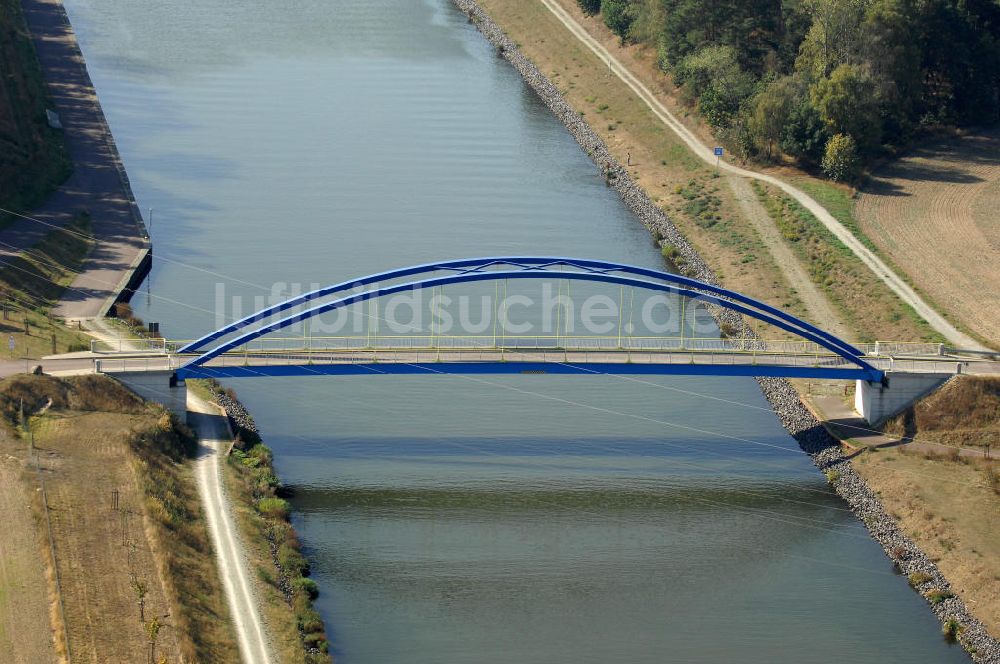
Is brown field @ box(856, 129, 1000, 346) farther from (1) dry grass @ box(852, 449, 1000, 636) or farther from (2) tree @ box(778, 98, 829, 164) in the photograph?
(1) dry grass @ box(852, 449, 1000, 636)

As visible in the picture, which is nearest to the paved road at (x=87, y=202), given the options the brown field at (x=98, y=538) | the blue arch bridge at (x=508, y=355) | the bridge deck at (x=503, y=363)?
the blue arch bridge at (x=508, y=355)

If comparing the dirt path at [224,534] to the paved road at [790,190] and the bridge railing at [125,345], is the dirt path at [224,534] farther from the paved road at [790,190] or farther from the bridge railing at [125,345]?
the paved road at [790,190]

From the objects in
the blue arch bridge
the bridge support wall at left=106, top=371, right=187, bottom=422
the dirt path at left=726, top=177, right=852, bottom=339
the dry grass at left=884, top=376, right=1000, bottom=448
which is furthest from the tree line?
the bridge support wall at left=106, top=371, right=187, bottom=422

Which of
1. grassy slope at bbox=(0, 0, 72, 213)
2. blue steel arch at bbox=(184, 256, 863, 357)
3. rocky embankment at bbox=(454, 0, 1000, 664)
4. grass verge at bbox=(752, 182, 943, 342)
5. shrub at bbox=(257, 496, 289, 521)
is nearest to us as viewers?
rocky embankment at bbox=(454, 0, 1000, 664)

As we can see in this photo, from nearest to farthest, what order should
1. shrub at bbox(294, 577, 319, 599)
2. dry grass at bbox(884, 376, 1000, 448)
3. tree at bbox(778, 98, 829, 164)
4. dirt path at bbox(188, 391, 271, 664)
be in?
dirt path at bbox(188, 391, 271, 664), shrub at bbox(294, 577, 319, 599), dry grass at bbox(884, 376, 1000, 448), tree at bbox(778, 98, 829, 164)

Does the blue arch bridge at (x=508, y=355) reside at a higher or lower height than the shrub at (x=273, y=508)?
higher

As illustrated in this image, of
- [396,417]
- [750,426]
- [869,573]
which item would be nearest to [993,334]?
A: [750,426]
